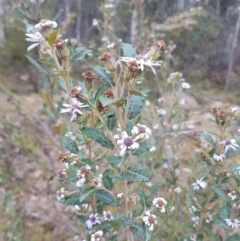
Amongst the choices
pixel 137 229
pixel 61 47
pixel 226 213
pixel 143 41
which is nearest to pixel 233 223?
pixel 226 213

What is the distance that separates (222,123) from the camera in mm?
674

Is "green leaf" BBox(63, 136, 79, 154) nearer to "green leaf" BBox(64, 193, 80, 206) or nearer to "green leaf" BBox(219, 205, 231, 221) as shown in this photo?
"green leaf" BBox(64, 193, 80, 206)

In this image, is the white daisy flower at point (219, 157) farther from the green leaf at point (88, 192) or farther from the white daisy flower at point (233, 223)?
the green leaf at point (88, 192)

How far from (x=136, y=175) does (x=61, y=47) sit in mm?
198

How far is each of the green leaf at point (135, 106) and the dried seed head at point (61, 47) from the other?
0.11 meters

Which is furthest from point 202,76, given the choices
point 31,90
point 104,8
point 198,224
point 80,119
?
point 80,119

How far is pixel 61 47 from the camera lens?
0.46 meters

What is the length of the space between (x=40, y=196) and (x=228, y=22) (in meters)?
1.49

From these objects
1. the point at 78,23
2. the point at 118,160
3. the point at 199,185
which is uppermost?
the point at 118,160

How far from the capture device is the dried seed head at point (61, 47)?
1.51ft

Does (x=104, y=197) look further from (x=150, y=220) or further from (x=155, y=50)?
(x=155, y=50)

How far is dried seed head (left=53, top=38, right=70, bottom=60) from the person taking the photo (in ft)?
1.51

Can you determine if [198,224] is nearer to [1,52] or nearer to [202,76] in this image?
[202,76]

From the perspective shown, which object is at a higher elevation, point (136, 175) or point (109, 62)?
point (109, 62)
